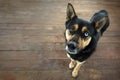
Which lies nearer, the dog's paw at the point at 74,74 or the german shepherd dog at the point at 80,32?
the german shepherd dog at the point at 80,32

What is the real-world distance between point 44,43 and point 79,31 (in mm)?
730

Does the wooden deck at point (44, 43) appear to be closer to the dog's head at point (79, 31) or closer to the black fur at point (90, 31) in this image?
the black fur at point (90, 31)

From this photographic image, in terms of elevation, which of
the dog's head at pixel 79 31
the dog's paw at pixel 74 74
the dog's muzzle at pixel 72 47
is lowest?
the dog's paw at pixel 74 74

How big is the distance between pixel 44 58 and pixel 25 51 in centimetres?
21

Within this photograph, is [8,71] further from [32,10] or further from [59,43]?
[32,10]

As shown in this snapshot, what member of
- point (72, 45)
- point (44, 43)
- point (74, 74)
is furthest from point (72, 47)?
point (44, 43)

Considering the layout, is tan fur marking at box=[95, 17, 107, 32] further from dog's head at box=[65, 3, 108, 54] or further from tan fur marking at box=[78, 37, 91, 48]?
tan fur marking at box=[78, 37, 91, 48]

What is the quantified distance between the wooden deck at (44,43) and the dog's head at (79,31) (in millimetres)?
470

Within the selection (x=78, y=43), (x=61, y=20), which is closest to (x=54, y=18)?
(x=61, y=20)

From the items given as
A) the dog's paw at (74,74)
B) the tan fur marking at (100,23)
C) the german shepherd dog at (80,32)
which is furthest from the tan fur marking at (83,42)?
the dog's paw at (74,74)

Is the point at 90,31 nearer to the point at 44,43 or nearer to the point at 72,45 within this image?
the point at 72,45

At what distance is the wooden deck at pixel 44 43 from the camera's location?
1711 mm

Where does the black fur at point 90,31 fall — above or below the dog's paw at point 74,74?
above

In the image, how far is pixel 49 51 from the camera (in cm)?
189
